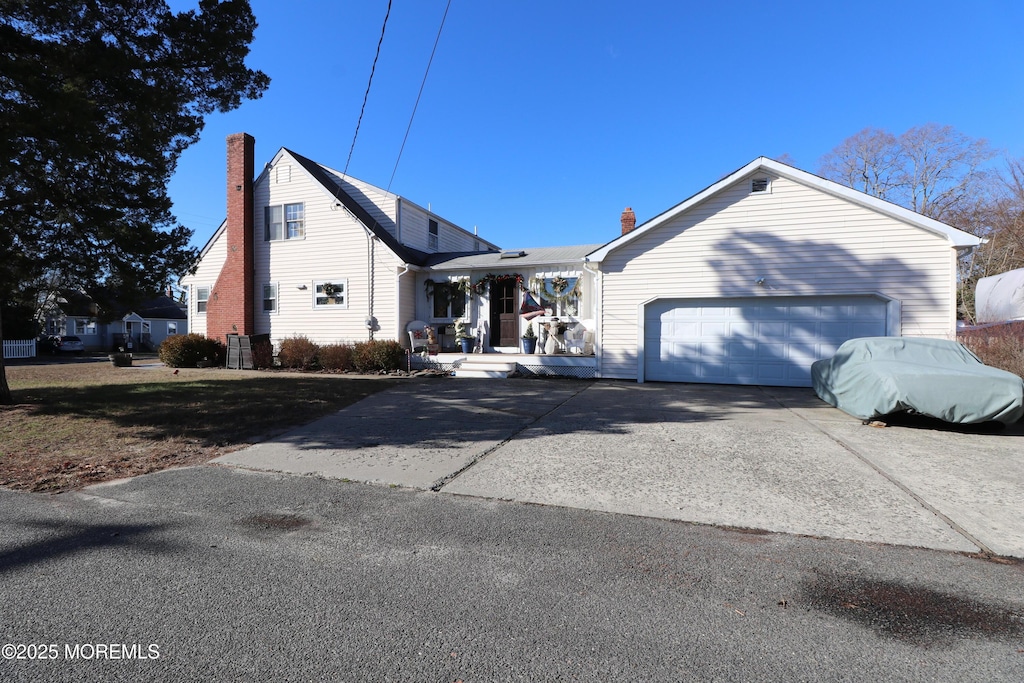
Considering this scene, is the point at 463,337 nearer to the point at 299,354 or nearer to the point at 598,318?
the point at 598,318

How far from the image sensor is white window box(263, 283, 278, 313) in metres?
18.3

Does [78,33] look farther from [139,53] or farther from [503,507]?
[503,507]

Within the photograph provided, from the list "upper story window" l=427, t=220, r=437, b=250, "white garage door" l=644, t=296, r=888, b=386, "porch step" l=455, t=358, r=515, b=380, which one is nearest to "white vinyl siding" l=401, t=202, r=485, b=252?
"upper story window" l=427, t=220, r=437, b=250

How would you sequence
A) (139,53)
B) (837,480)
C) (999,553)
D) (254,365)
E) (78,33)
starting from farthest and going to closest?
(254,365), (139,53), (78,33), (837,480), (999,553)

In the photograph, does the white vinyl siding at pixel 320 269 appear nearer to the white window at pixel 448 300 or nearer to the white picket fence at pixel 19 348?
the white window at pixel 448 300

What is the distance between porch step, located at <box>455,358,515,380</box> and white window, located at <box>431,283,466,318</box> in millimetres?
2687

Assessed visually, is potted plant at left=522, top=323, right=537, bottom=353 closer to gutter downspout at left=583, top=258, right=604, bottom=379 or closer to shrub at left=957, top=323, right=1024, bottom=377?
gutter downspout at left=583, top=258, right=604, bottom=379

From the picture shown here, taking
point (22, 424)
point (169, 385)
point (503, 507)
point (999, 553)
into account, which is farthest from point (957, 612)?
point (169, 385)

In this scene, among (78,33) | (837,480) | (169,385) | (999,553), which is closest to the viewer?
(999,553)

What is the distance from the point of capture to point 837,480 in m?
4.99

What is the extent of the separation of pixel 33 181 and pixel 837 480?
11.7m

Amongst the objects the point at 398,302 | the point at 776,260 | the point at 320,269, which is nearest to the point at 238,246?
the point at 320,269

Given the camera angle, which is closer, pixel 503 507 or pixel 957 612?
pixel 957 612

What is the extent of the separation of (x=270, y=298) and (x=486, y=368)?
9.10 metres
